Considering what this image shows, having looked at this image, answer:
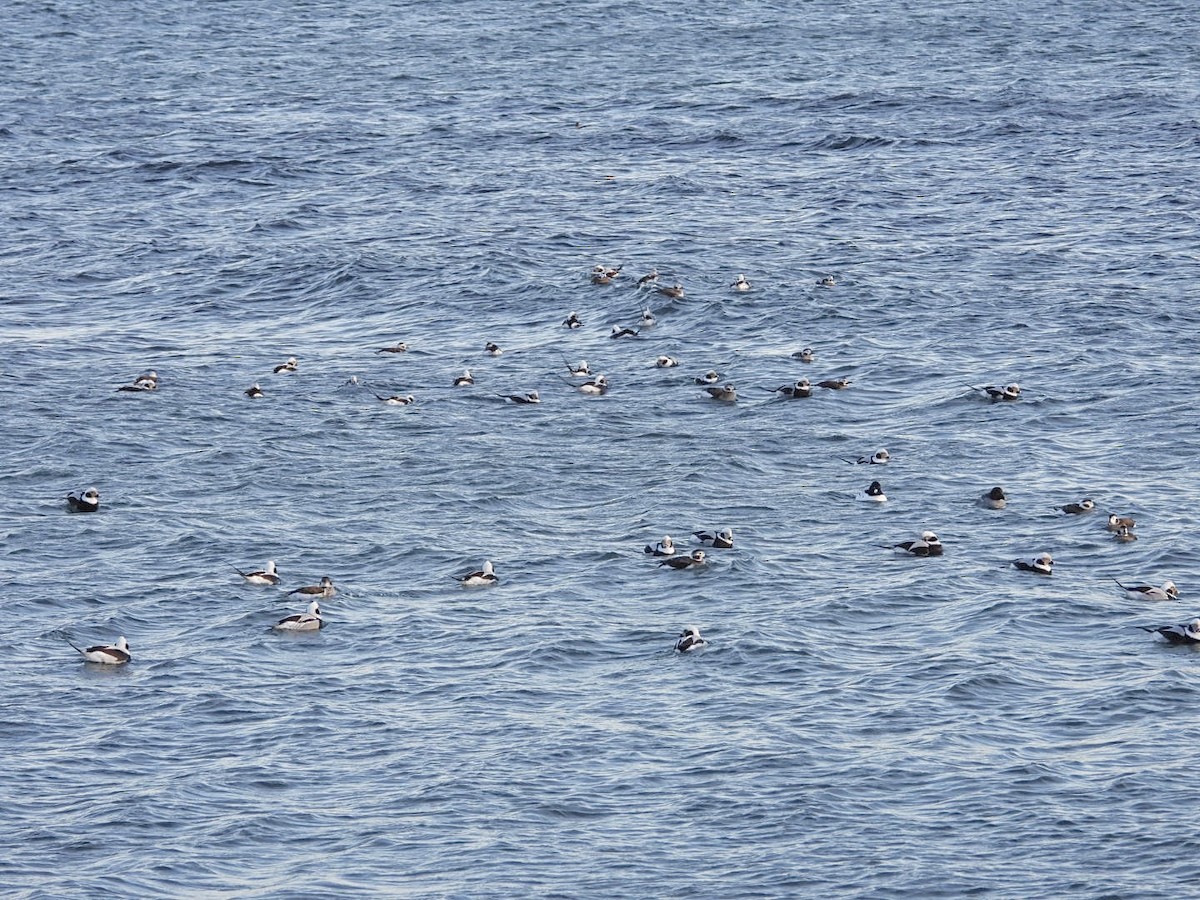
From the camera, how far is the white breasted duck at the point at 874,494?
37750mm

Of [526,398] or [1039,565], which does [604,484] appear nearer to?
[526,398]

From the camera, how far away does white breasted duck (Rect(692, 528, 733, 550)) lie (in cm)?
3538

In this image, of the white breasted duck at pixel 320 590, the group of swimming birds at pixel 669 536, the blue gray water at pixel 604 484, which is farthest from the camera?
the white breasted duck at pixel 320 590

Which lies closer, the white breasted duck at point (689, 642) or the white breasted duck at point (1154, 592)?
the white breasted duck at point (689, 642)

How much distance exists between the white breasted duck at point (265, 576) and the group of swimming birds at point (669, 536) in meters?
0.02

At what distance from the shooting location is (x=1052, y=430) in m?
41.9

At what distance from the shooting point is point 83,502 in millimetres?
37500

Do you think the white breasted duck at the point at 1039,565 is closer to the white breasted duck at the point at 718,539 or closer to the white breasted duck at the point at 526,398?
the white breasted duck at the point at 718,539

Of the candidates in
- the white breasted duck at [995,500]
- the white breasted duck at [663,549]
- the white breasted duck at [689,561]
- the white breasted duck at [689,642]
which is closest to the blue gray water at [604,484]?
the white breasted duck at [689,561]

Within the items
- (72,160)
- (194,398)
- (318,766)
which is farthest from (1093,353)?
(72,160)

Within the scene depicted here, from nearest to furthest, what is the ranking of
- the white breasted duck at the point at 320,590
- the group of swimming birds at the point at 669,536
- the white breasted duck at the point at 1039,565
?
1. the group of swimming birds at the point at 669,536
2. the white breasted duck at the point at 320,590
3. the white breasted duck at the point at 1039,565

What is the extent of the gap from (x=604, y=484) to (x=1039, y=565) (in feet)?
30.5

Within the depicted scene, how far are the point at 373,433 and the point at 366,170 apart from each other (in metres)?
25.9

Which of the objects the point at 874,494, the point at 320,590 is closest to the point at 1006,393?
the point at 874,494
